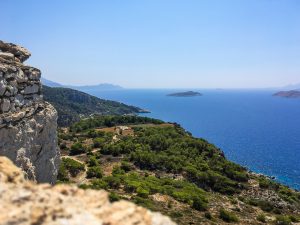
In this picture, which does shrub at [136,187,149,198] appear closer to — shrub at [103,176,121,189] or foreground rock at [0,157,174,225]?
shrub at [103,176,121,189]

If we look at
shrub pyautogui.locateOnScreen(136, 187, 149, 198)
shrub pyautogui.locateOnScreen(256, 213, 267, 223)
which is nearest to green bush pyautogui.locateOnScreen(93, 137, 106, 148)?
shrub pyautogui.locateOnScreen(136, 187, 149, 198)

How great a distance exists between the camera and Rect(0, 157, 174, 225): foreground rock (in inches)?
217

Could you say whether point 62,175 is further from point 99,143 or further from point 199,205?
point 99,143

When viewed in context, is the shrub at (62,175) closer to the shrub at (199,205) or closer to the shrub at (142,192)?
the shrub at (142,192)

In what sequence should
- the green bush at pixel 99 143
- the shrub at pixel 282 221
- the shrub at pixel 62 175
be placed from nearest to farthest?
1. the shrub at pixel 282 221
2. the shrub at pixel 62 175
3. the green bush at pixel 99 143

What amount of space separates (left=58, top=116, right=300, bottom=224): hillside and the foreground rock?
20.2 m

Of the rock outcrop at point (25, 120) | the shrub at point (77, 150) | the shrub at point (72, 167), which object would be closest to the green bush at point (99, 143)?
the shrub at point (77, 150)

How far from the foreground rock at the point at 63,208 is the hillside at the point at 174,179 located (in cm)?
2023

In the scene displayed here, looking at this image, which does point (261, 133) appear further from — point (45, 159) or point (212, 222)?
point (45, 159)

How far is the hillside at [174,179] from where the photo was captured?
3266 cm

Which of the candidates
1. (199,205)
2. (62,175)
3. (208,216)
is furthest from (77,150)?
(208,216)

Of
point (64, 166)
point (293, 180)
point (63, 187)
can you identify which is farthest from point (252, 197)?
point (293, 180)

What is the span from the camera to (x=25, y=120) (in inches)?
612

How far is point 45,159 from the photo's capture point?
18109 millimetres
